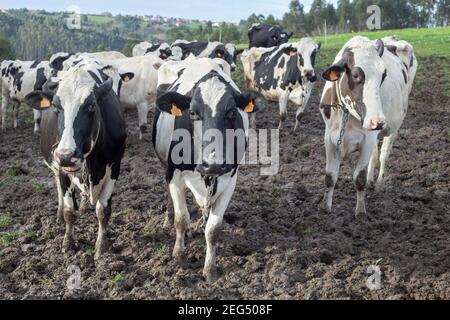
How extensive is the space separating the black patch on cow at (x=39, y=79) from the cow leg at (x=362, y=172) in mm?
9840

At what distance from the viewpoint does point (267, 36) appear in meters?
21.0

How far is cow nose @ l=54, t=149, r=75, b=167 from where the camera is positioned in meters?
4.48

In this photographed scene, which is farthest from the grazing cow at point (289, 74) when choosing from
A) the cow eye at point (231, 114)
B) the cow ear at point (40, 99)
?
the cow ear at point (40, 99)

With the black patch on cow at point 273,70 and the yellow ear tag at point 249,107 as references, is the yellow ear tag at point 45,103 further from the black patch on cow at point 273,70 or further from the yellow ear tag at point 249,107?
the black patch on cow at point 273,70

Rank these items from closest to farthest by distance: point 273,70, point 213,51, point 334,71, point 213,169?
point 213,169
point 334,71
point 273,70
point 213,51

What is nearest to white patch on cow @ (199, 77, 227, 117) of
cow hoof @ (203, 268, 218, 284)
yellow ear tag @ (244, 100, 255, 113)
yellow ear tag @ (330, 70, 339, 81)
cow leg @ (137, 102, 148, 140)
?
yellow ear tag @ (244, 100, 255, 113)

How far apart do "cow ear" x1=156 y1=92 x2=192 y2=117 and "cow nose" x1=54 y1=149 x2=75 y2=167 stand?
911 mm

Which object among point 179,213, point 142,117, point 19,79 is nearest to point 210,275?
point 179,213

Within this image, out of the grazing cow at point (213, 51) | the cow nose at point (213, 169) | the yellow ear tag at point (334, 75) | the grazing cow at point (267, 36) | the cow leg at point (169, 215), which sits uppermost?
the grazing cow at point (267, 36)

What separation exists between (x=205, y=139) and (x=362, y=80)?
231 centimetres

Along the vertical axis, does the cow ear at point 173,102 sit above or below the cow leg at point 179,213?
above

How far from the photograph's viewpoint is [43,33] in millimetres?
93312

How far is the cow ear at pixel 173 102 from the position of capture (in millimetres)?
4836

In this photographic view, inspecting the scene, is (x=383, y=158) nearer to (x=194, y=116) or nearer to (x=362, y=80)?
(x=362, y=80)
